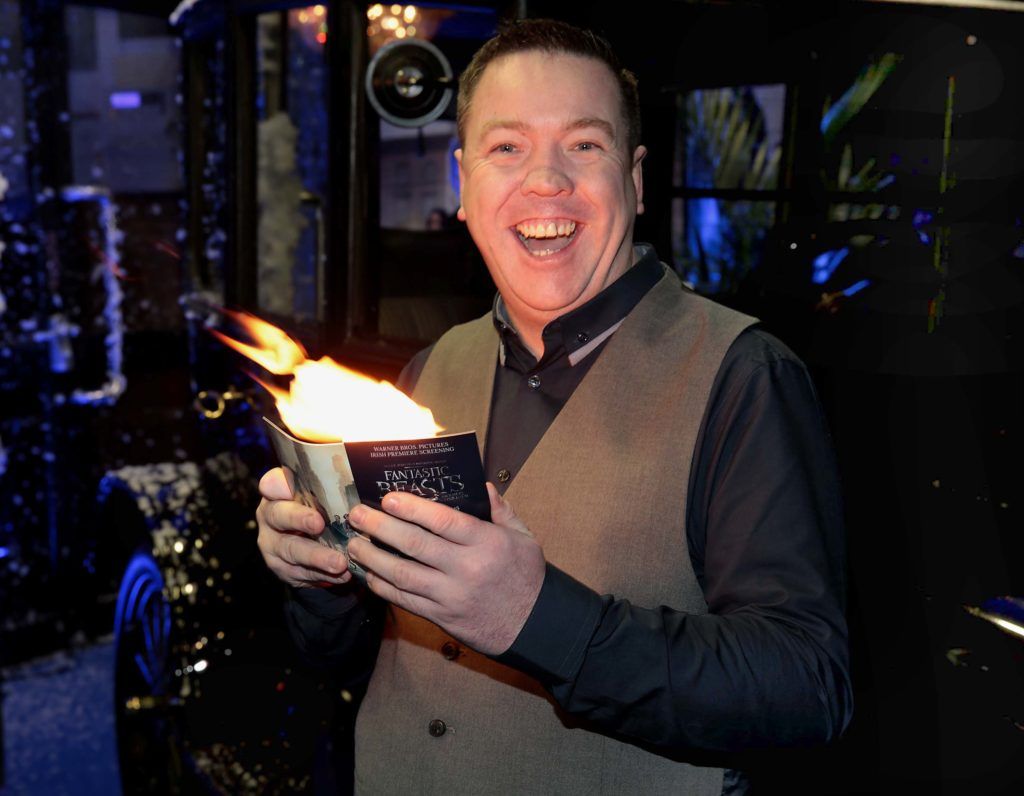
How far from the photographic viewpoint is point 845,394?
2.03 m

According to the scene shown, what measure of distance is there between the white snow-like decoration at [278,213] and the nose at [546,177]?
4.95ft

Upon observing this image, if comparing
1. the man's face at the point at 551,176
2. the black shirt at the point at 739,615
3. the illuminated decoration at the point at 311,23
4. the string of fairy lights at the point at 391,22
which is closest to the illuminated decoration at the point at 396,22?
the string of fairy lights at the point at 391,22

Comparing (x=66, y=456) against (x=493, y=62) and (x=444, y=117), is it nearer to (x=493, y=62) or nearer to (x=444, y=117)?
(x=444, y=117)

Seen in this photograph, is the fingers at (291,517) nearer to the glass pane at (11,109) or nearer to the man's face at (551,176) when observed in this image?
the man's face at (551,176)

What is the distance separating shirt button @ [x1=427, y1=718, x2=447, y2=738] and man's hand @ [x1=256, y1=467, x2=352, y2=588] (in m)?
0.27

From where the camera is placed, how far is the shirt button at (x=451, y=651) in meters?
1.58

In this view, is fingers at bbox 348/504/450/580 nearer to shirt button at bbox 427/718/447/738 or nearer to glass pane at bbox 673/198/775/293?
shirt button at bbox 427/718/447/738

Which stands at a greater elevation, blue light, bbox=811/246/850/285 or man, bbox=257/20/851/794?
blue light, bbox=811/246/850/285

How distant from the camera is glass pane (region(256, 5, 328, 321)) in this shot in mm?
2842

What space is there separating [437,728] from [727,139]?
138cm

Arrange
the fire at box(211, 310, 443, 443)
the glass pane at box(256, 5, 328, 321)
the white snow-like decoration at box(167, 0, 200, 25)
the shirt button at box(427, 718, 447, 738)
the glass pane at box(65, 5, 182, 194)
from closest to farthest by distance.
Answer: the fire at box(211, 310, 443, 443) < the shirt button at box(427, 718, 447, 738) < the glass pane at box(256, 5, 328, 321) < the white snow-like decoration at box(167, 0, 200, 25) < the glass pane at box(65, 5, 182, 194)

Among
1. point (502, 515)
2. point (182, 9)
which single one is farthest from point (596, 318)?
point (182, 9)

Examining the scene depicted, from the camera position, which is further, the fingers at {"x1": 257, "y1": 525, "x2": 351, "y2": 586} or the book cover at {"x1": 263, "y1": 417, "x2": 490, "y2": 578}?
the fingers at {"x1": 257, "y1": 525, "x2": 351, "y2": 586}

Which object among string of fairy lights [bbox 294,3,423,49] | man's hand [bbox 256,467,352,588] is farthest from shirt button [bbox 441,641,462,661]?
string of fairy lights [bbox 294,3,423,49]
